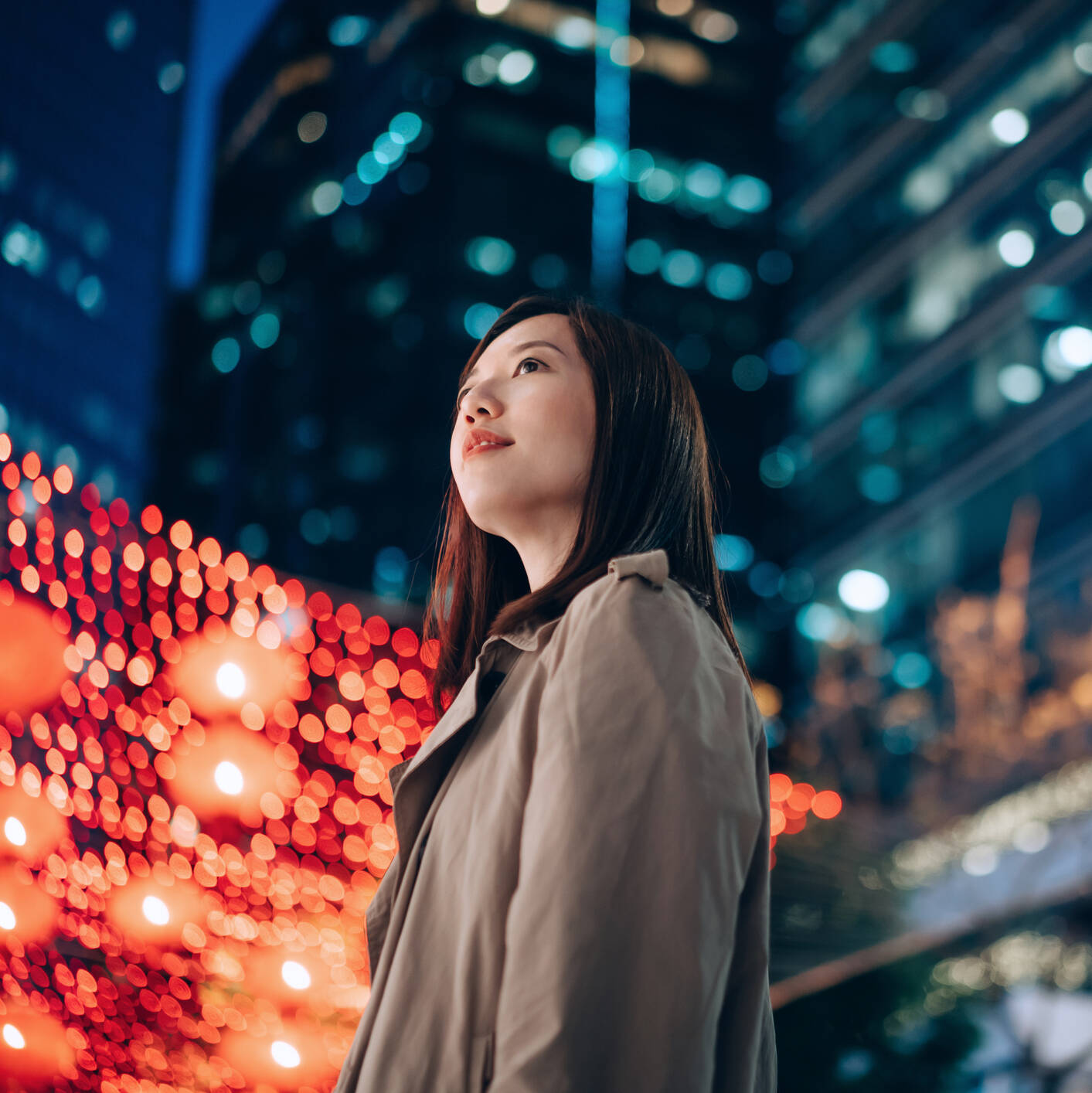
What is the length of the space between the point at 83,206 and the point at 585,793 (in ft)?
79.0

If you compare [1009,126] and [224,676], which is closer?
[224,676]

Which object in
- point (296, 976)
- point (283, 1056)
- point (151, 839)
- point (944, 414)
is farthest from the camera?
point (944, 414)

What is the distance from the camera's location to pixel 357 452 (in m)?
32.0

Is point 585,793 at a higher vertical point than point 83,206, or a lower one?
lower

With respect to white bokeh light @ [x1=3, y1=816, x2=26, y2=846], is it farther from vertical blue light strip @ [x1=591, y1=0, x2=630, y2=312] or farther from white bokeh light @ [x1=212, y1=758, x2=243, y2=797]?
vertical blue light strip @ [x1=591, y1=0, x2=630, y2=312]

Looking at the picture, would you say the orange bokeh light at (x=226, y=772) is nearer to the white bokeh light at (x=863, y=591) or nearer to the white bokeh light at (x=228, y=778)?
the white bokeh light at (x=228, y=778)

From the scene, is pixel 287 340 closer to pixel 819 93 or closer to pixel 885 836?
pixel 819 93

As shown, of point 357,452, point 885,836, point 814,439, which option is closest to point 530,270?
point 357,452

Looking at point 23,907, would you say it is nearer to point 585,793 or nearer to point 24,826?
point 24,826

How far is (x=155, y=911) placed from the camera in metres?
3.56

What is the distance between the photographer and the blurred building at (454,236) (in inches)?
1231

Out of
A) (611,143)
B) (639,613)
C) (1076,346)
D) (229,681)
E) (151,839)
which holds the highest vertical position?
(611,143)

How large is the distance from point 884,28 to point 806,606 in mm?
16430

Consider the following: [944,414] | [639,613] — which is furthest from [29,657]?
[944,414]
